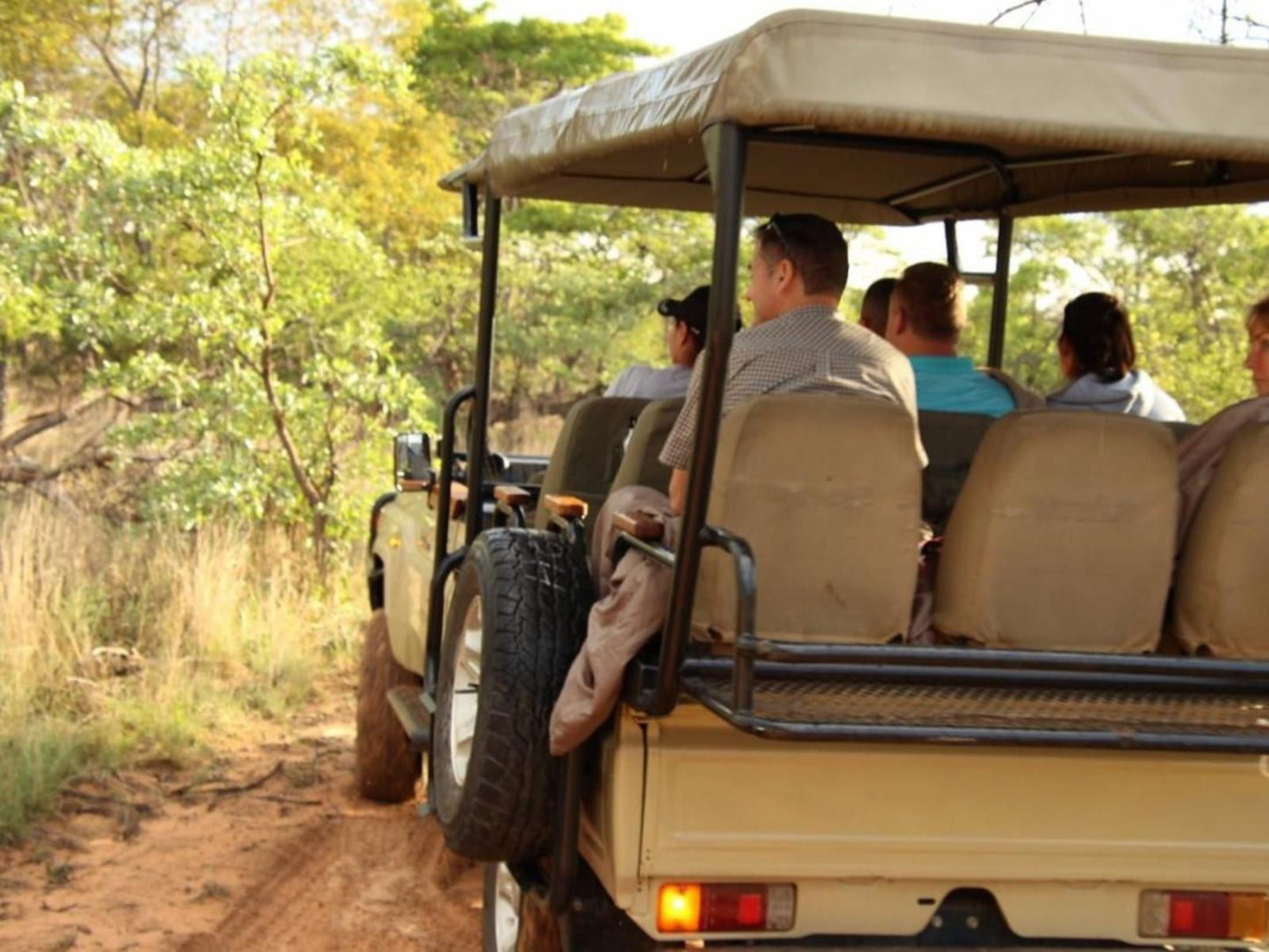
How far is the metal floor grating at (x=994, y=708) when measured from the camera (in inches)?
112

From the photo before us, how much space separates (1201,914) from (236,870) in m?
2.89

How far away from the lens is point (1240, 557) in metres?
3.16

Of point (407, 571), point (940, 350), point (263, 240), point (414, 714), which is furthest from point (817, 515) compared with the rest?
point (263, 240)

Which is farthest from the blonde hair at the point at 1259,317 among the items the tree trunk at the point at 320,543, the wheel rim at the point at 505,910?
the tree trunk at the point at 320,543

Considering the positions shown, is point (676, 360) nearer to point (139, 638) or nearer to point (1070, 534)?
point (1070, 534)

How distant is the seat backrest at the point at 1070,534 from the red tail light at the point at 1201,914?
518 mm

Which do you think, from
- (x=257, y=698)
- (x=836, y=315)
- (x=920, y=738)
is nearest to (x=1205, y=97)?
(x=836, y=315)

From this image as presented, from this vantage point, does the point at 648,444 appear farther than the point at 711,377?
Yes

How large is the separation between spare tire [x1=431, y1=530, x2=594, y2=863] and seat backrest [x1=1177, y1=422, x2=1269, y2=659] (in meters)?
1.21

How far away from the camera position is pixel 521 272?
16.2m

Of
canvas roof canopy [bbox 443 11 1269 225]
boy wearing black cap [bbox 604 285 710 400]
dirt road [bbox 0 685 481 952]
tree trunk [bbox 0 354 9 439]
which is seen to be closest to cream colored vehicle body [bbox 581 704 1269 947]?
canvas roof canopy [bbox 443 11 1269 225]

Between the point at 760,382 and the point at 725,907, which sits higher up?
the point at 760,382

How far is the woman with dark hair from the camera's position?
4.36 meters

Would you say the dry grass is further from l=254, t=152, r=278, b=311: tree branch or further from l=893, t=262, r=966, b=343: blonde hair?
l=893, t=262, r=966, b=343: blonde hair
